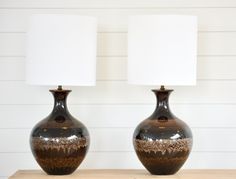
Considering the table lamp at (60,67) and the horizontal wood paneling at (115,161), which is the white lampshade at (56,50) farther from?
the horizontal wood paneling at (115,161)

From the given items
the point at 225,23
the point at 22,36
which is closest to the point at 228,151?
the point at 225,23

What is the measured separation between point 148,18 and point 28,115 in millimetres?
812

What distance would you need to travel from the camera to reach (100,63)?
240cm

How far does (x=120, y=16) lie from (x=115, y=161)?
2.38 ft

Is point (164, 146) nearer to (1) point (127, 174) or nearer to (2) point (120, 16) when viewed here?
(1) point (127, 174)

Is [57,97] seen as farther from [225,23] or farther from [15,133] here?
[225,23]

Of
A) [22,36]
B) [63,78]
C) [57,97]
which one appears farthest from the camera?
[22,36]

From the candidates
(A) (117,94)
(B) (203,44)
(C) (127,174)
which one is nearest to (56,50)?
(A) (117,94)

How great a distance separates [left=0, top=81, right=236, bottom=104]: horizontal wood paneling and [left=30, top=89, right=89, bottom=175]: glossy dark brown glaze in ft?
1.00

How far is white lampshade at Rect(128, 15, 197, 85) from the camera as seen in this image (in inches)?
78.5

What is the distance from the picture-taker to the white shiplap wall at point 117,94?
2387 millimetres

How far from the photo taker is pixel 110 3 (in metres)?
2.40

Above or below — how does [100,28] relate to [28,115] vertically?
above

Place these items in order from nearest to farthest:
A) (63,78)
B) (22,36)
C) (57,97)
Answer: (63,78) < (57,97) < (22,36)
